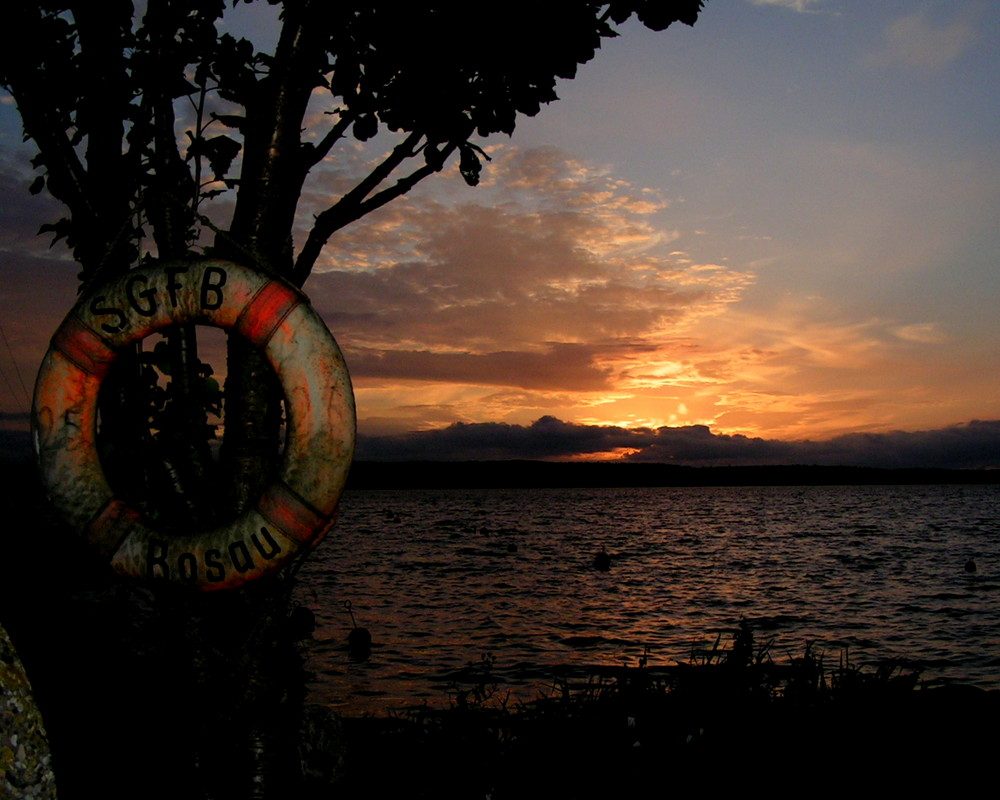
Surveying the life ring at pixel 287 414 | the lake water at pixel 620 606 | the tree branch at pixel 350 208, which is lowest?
the lake water at pixel 620 606

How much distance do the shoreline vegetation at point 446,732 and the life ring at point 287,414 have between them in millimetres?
193

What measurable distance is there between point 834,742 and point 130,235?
4.99 meters

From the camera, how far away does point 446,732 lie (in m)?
5.71

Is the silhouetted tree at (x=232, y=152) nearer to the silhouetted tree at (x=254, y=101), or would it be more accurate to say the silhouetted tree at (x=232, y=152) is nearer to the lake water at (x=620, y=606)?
the silhouetted tree at (x=254, y=101)

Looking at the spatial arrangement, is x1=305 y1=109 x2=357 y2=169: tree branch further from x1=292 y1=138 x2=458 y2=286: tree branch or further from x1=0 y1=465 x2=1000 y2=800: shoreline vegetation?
x1=0 y1=465 x2=1000 y2=800: shoreline vegetation

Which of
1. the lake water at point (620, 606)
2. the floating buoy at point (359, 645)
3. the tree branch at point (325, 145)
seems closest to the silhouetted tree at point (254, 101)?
the tree branch at point (325, 145)

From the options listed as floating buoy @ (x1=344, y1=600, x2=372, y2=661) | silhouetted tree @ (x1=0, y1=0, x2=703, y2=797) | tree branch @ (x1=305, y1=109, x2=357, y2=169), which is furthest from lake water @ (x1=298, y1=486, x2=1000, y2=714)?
tree branch @ (x1=305, y1=109, x2=357, y2=169)

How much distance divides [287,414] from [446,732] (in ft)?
10.9

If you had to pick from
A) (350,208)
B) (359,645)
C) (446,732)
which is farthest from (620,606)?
(350,208)

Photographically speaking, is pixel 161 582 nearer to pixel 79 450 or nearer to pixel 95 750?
pixel 79 450

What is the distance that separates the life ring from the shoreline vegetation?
19cm

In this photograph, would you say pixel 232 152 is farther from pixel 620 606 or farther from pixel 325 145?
pixel 620 606

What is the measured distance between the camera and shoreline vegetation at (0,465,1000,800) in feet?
12.2

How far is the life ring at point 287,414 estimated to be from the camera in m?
3.30
